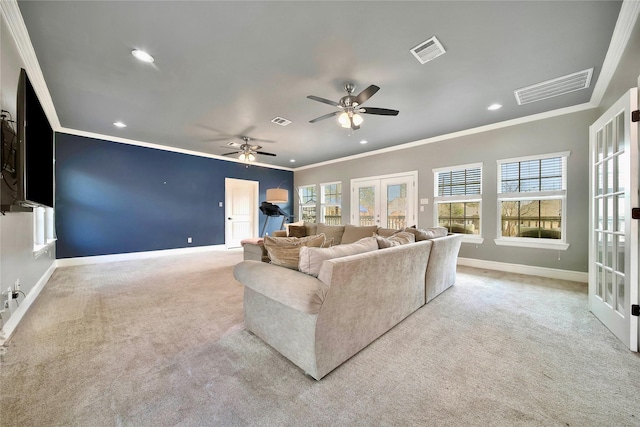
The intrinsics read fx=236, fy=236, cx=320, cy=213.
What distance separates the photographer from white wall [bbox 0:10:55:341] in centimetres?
188

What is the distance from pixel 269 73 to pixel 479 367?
3.29 meters

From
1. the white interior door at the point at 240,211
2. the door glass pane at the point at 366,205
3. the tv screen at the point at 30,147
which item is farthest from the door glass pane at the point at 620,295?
the white interior door at the point at 240,211

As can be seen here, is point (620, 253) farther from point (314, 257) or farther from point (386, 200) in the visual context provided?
point (386, 200)

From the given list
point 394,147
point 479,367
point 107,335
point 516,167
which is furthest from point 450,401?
point 394,147

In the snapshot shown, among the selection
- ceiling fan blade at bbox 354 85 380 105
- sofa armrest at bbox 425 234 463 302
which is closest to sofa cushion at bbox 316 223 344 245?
sofa armrest at bbox 425 234 463 302

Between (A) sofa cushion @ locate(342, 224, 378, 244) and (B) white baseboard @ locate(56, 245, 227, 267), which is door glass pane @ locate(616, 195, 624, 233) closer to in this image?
(A) sofa cushion @ locate(342, 224, 378, 244)

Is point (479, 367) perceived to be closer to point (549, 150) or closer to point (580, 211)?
point (580, 211)

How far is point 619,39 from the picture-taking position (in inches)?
82.3

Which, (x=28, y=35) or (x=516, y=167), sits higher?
(x=28, y=35)

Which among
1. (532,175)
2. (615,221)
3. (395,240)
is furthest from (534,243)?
(395,240)

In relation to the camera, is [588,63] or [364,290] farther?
[588,63]

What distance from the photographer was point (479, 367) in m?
1.61

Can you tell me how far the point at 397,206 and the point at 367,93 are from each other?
11.7 ft

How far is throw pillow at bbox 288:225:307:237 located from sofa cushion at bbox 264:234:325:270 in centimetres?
277
